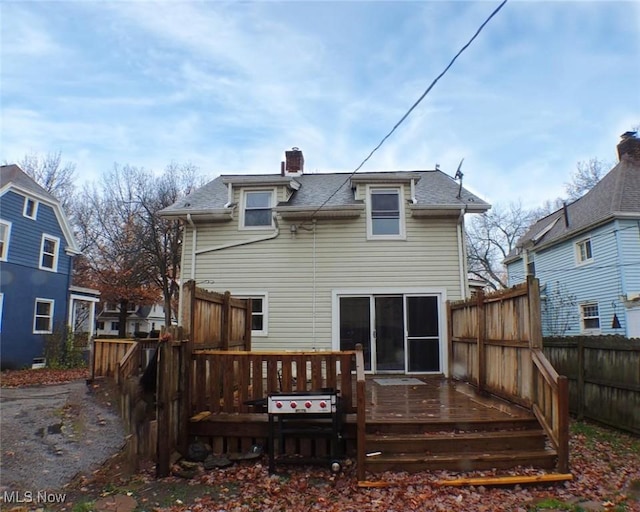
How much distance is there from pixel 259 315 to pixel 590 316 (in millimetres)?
12477

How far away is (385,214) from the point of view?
10570 mm

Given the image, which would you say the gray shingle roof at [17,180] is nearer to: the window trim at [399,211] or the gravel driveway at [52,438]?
the gravel driveway at [52,438]

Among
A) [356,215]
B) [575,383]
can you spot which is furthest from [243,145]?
[575,383]

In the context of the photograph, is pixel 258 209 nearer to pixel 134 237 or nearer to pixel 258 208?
pixel 258 208

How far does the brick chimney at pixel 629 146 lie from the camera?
16.2 metres

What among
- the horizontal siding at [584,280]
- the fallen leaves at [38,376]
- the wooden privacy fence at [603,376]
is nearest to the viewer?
the wooden privacy fence at [603,376]

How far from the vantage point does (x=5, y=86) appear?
23.8 ft

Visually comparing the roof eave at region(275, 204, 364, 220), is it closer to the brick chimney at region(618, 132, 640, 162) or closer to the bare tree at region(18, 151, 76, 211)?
the brick chimney at region(618, 132, 640, 162)

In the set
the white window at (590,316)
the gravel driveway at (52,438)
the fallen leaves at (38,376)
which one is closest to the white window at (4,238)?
the fallen leaves at (38,376)

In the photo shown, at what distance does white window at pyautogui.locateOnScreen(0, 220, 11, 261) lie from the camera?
15.0 meters

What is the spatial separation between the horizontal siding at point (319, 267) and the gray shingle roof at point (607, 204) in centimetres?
771

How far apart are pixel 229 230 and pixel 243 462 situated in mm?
6590

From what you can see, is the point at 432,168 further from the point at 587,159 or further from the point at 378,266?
the point at 587,159

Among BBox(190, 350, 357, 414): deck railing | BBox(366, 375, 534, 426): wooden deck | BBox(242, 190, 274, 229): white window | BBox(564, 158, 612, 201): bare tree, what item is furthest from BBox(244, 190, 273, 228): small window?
BBox(564, 158, 612, 201): bare tree
